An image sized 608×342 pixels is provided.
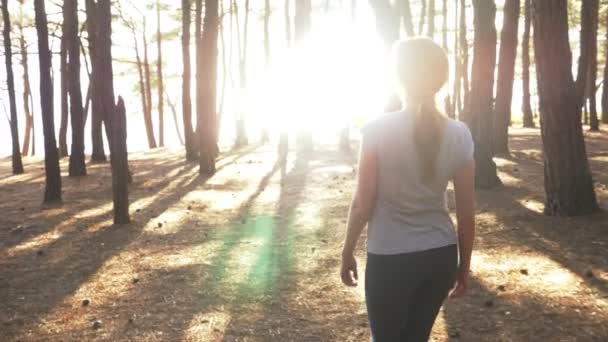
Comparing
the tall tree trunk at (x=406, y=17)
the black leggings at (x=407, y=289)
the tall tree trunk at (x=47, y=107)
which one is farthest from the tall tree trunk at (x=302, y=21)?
the black leggings at (x=407, y=289)

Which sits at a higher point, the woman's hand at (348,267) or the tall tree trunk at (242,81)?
the tall tree trunk at (242,81)

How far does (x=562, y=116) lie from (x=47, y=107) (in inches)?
453

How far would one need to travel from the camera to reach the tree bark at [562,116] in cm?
934

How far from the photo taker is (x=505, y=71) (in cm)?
1820

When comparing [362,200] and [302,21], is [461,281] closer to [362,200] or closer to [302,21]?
[362,200]

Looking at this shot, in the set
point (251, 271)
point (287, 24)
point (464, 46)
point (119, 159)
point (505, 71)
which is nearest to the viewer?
point (251, 271)

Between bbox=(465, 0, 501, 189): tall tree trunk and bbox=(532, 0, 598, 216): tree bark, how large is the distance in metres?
3.49

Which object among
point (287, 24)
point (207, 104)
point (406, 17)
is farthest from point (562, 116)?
point (287, 24)

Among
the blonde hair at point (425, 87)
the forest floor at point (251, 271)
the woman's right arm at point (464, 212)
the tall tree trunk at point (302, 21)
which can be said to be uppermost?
the tall tree trunk at point (302, 21)

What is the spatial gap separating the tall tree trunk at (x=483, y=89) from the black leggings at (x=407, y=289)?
1102 cm

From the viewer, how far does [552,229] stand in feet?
29.7

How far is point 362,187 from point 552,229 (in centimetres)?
753

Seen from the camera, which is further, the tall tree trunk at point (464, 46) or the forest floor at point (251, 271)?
the tall tree trunk at point (464, 46)

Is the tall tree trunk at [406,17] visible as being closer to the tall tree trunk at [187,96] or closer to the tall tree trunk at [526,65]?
the tall tree trunk at [187,96]
